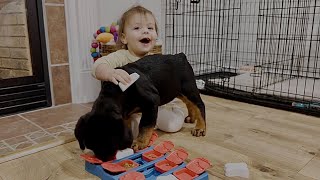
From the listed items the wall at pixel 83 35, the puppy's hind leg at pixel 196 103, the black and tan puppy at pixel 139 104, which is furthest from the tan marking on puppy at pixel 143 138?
the wall at pixel 83 35

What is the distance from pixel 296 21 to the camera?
2.51 metres

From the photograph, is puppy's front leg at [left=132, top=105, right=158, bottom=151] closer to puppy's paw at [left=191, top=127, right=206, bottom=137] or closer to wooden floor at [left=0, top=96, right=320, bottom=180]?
wooden floor at [left=0, top=96, right=320, bottom=180]

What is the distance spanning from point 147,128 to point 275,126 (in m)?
0.74

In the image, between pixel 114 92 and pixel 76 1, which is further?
pixel 76 1

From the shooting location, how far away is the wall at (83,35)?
1.73m

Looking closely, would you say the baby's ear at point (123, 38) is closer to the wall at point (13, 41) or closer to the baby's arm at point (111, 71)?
the baby's arm at point (111, 71)

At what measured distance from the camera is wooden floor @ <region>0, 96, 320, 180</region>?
0.96 m

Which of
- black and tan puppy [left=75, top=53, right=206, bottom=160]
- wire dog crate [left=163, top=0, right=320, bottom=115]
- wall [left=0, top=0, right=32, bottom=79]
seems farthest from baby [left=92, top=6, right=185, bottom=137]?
wire dog crate [left=163, top=0, right=320, bottom=115]

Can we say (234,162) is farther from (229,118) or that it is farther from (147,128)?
(229,118)

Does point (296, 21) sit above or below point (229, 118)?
above

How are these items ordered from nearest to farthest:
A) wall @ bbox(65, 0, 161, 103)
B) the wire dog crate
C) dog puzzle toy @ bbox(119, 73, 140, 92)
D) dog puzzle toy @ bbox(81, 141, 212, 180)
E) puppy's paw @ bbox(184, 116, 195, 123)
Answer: dog puzzle toy @ bbox(81, 141, 212, 180) < dog puzzle toy @ bbox(119, 73, 140, 92) < puppy's paw @ bbox(184, 116, 195, 123) < wall @ bbox(65, 0, 161, 103) < the wire dog crate

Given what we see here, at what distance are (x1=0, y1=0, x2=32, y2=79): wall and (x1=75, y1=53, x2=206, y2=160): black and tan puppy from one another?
836 mm

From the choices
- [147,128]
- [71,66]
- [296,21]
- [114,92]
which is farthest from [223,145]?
[296,21]

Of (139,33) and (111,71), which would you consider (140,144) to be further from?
(139,33)
